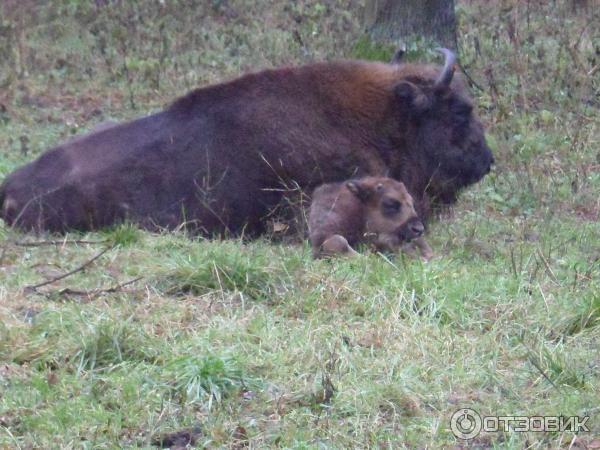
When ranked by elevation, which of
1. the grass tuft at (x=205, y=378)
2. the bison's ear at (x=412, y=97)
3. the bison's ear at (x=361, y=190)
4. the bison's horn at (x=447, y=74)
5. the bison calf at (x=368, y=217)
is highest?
the bison's horn at (x=447, y=74)

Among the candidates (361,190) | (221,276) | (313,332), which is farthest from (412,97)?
(313,332)

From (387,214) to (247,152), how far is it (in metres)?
1.38

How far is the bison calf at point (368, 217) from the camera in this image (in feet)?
26.2

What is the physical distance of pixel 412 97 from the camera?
9180 millimetres

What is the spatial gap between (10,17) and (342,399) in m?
13.7

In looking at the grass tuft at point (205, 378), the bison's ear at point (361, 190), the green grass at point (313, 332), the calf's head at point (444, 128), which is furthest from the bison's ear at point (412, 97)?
the grass tuft at point (205, 378)

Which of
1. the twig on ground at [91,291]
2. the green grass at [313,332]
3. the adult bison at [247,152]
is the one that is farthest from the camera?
the adult bison at [247,152]

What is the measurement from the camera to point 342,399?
5.23 metres

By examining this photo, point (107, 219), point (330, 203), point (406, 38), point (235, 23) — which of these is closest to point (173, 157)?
point (107, 219)

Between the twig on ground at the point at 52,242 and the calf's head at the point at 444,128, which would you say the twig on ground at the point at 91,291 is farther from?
the calf's head at the point at 444,128

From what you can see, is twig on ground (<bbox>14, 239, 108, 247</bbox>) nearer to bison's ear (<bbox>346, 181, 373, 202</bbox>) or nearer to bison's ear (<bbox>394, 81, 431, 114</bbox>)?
bison's ear (<bbox>346, 181, 373, 202</bbox>)

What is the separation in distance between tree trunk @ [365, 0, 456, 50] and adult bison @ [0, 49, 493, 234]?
389cm

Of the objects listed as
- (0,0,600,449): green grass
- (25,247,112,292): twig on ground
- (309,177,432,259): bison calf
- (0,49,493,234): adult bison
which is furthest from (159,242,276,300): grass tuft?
(0,49,493,234): adult bison

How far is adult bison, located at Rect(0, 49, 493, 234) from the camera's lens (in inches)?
345
